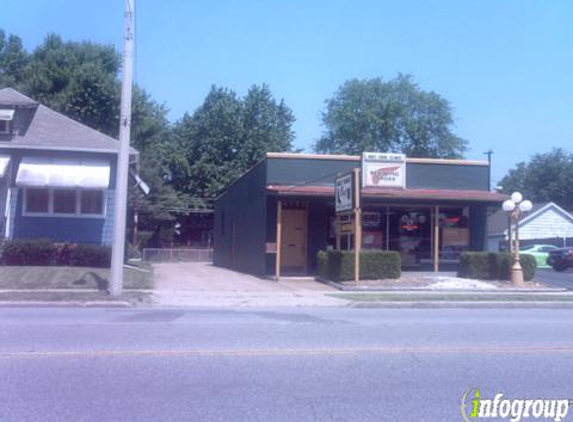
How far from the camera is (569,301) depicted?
19.9 meters

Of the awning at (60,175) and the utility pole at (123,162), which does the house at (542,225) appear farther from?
the utility pole at (123,162)

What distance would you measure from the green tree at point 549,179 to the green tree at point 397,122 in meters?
19.6

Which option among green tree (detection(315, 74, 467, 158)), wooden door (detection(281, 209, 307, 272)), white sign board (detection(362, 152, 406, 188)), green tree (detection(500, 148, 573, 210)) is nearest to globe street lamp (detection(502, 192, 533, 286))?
white sign board (detection(362, 152, 406, 188))

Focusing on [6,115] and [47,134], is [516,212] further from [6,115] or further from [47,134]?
[6,115]

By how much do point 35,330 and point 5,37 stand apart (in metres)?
43.8

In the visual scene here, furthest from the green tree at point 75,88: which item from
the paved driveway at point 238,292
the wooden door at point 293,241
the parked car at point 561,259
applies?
the parked car at point 561,259

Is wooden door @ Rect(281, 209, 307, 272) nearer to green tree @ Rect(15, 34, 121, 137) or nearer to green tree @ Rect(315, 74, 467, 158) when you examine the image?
green tree @ Rect(15, 34, 121, 137)

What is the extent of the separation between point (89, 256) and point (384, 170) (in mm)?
10602

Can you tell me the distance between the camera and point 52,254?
23.5 m

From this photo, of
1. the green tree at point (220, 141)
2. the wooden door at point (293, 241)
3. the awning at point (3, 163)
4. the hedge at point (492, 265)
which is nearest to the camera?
the awning at point (3, 163)

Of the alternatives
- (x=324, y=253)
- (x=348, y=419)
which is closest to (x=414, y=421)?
(x=348, y=419)

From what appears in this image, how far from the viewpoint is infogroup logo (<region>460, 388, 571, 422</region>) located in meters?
6.86

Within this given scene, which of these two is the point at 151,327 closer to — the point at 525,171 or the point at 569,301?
the point at 569,301

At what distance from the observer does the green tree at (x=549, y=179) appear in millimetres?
83438
